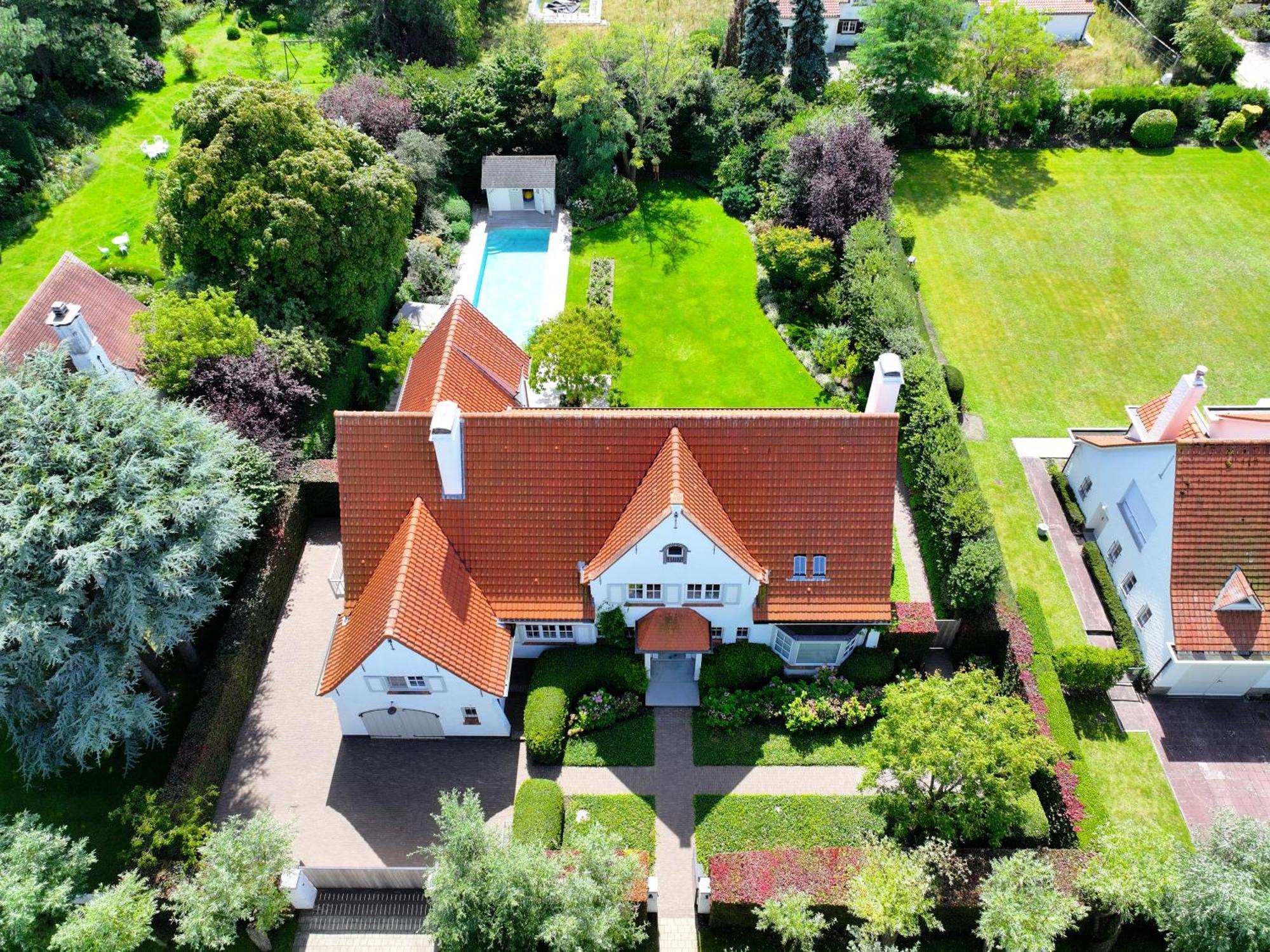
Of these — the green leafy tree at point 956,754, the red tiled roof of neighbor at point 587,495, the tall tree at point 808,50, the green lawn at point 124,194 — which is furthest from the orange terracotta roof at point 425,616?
the tall tree at point 808,50

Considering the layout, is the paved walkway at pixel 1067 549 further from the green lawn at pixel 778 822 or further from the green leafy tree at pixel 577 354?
the green leafy tree at pixel 577 354

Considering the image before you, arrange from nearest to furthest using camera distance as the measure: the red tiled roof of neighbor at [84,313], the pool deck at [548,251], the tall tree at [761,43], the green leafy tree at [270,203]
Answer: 1. the red tiled roof of neighbor at [84,313]
2. the green leafy tree at [270,203]
3. the pool deck at [548,251]
4. the tall tree at [761,43]

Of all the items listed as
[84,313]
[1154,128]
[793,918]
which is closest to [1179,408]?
[793,918]

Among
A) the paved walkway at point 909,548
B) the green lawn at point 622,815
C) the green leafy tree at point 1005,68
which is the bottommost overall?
the green lawn at point 622,815

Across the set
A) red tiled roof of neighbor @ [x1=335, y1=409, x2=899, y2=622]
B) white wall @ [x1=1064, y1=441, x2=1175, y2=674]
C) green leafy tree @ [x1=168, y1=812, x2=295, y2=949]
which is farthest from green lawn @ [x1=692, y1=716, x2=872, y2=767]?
green leafy tree @ [x1=168, y1=812, x2=295, y2=949]

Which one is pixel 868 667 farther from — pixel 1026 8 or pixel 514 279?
pixel 1026 8

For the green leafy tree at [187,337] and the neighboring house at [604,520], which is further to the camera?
the green leafy tree at [187,337]
